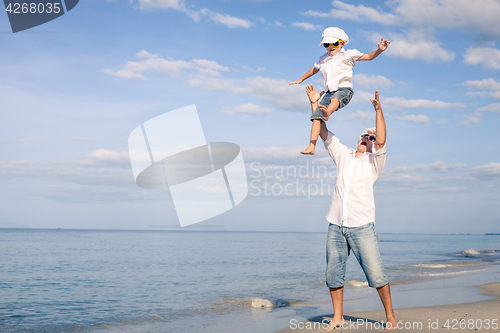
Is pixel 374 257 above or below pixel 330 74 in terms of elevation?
below

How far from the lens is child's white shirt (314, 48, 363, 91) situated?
4336mm

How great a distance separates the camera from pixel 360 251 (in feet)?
13.9

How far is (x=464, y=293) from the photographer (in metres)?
8.62

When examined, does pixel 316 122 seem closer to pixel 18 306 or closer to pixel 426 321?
pixel 426 321

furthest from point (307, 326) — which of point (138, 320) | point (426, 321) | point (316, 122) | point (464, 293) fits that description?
point (464, 293)

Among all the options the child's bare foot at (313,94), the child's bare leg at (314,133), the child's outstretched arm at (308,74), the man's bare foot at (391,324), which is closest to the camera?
the child's bare leg at (314,133)

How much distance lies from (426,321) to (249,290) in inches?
307

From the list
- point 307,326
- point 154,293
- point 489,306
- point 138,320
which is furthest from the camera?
point 154,293

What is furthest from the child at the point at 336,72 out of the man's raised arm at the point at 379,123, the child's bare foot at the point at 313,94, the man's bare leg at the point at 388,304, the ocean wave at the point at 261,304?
the ocean wave at the point at 261,304

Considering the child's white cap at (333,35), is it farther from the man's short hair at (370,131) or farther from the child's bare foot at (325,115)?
the man's short hair at (370,131)

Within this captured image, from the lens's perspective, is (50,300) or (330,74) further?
(50,300)

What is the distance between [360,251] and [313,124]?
1.62 metres

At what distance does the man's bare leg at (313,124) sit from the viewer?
13.9 feet

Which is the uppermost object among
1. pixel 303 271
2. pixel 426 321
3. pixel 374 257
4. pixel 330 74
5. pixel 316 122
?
pixel 330 74
